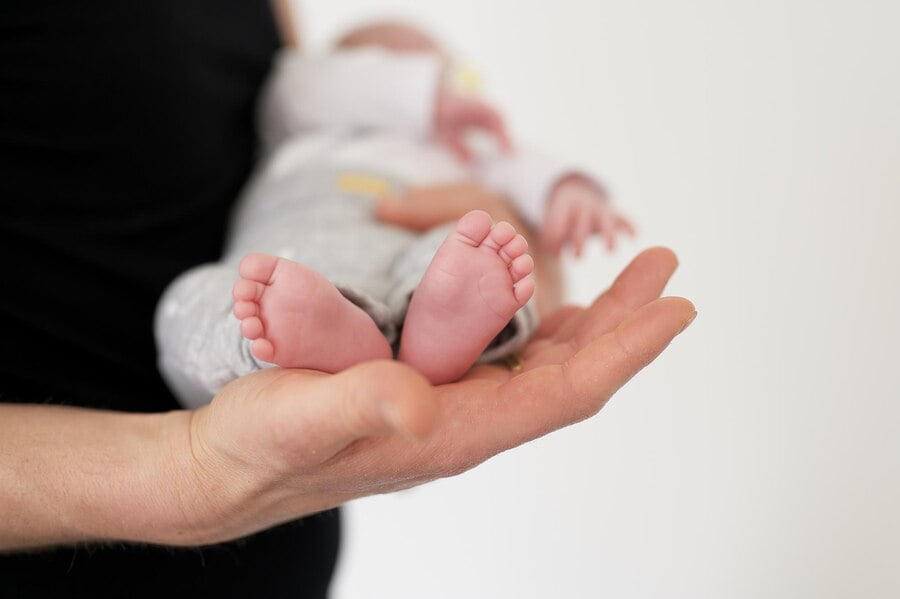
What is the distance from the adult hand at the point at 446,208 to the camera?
0.76m

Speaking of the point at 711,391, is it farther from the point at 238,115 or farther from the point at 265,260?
the point at 265,260

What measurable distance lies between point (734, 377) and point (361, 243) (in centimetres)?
78

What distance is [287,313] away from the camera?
45 centimetres

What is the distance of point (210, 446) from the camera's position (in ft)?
1.48

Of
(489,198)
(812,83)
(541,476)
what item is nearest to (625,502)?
(541,476)

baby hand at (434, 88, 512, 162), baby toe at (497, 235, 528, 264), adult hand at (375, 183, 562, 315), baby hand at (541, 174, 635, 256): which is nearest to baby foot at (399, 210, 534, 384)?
baby toe at (497, 235, 528, 264)

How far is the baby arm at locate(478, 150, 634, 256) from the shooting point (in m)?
0.88

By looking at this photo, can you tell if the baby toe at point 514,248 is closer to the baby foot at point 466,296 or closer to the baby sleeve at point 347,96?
the baby foot at point 466,296

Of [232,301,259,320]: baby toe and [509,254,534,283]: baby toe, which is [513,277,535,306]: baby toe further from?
[232,301,259,320]: baby toe

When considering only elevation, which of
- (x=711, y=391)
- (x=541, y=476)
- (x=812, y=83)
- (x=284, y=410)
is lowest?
(x=541, y=476)

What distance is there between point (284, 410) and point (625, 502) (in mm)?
984

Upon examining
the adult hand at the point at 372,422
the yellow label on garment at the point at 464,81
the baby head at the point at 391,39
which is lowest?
the adult hand at the point at 372,422

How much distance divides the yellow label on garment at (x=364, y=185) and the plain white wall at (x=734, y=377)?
1.75 feet

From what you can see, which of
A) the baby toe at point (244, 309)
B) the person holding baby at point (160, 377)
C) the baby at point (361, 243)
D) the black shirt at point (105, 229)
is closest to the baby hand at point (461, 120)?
the baby at point (361, 243)
